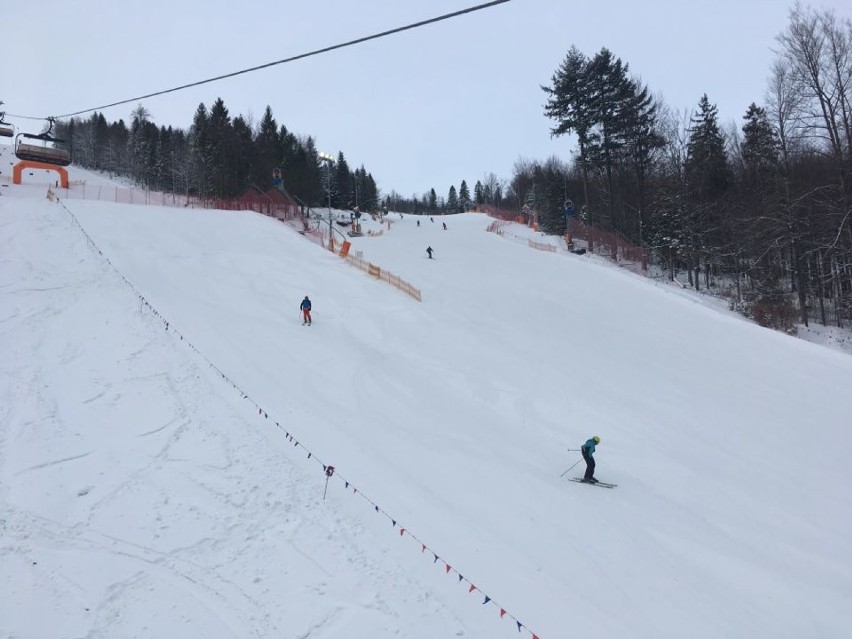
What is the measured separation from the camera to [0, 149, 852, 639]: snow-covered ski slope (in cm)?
627

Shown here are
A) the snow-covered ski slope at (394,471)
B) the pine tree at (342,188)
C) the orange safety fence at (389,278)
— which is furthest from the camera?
the pine tree at (342,188)

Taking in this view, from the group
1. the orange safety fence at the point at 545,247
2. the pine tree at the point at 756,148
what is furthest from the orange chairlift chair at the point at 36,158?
the pine tree at the point at 756,148

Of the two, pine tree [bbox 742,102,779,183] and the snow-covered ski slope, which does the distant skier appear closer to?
the snow-covered ski slope

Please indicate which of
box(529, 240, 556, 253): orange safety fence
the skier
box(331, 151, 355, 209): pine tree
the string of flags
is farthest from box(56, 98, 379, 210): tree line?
the string of flags

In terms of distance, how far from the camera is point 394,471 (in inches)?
381

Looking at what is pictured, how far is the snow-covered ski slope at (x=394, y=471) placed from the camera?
6.27m

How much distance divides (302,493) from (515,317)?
16.3 metres

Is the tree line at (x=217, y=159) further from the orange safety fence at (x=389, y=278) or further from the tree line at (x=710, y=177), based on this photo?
the orange safety fence at (x=389, y=278)

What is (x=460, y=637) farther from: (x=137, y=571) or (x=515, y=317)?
(x=515, y=317)

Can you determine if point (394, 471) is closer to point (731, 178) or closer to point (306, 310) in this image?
point (306, 310)

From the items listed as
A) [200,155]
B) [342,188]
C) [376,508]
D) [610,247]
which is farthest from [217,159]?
[376,508]

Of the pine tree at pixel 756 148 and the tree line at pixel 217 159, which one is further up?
the tree line at pixel 217 159

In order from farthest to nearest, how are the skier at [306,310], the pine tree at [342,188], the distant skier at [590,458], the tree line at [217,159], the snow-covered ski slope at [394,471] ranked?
the pine tree at [342,188] → the tree line at [217,159] → the skier at [306,310] → the distant skier at [590,458] → the snow-covered ski slope at [394,471]

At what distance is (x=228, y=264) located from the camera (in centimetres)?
2595
